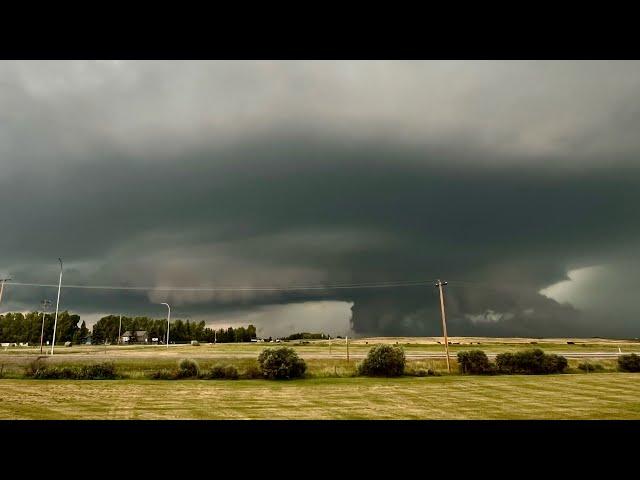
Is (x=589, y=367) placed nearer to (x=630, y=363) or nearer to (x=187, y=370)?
(x=630, y=363)

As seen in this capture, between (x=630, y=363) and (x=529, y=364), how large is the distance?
261 inches

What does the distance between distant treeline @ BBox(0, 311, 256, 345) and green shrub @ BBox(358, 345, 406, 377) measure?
247ft

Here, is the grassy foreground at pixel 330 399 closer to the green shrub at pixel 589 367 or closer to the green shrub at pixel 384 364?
the green shrub at pixel 384 364

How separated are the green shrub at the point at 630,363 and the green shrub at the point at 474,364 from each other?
8.37 metres

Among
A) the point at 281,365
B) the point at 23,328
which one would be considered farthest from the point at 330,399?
the point at 23,328

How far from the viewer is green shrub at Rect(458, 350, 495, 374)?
2330 centimetres

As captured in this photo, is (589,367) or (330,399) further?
(589,367)

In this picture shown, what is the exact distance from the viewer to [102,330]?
311 ft

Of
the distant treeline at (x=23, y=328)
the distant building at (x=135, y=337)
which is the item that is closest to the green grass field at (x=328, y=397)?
the distant treeline at (x=23, y=328)
